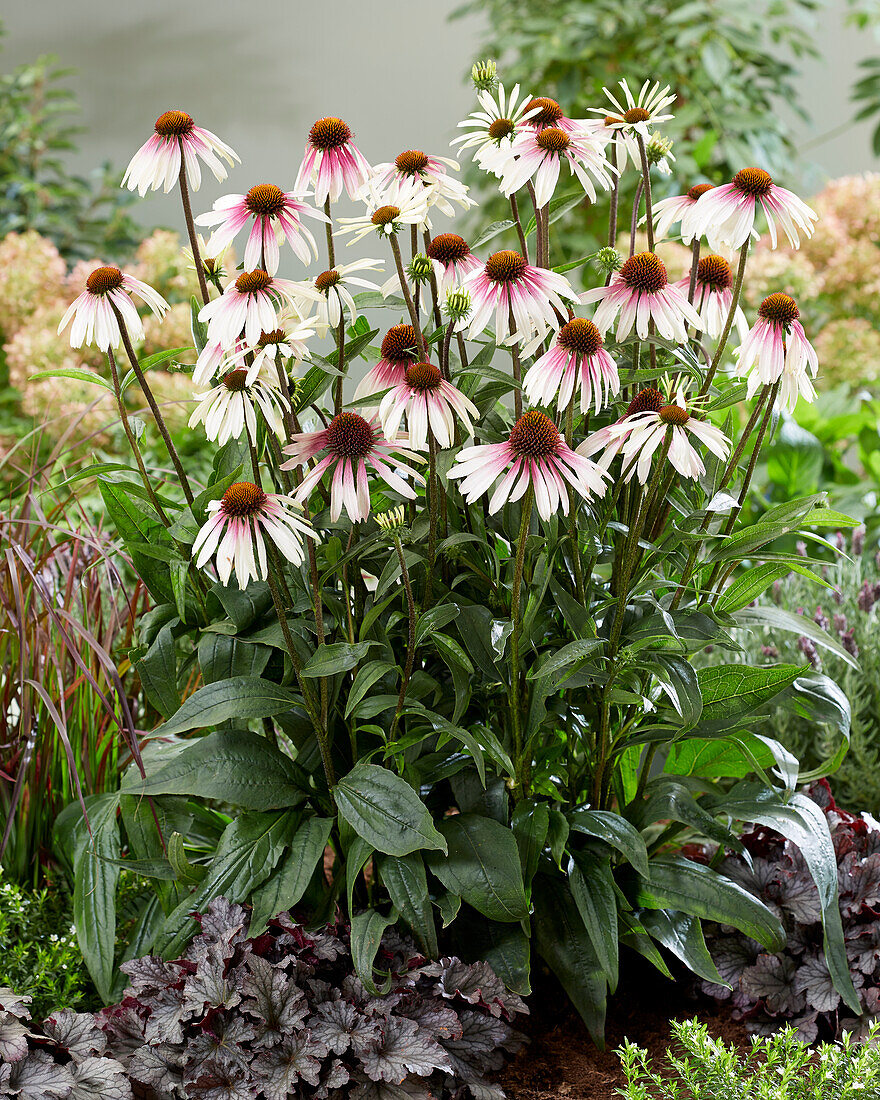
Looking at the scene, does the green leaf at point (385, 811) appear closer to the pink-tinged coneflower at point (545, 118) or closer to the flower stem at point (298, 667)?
the flower stem at point (298, 667)

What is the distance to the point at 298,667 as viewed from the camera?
1.04 m

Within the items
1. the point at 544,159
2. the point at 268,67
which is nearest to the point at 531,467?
the point at 544,159

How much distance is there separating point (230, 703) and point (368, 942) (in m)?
0.29

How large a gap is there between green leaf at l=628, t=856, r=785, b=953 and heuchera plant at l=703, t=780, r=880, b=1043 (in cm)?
6

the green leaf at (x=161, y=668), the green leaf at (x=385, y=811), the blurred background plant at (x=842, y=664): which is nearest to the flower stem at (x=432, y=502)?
the green leaf at (x=385, y=811)

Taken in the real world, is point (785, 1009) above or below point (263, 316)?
below

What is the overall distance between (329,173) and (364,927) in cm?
79

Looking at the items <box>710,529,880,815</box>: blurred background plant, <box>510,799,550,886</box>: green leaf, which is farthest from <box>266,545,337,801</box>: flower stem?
<box>710,529,880,815</box>: blurred background plant

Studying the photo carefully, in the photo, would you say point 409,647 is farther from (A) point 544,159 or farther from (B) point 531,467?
(A) point 544,159

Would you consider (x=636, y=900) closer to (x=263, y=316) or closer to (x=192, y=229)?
(x=263, y=316)

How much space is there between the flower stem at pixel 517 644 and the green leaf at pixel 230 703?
0.78ft

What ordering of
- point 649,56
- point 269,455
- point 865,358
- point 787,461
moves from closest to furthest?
point 269,455
point 787,461
point 865,358
point 649,56

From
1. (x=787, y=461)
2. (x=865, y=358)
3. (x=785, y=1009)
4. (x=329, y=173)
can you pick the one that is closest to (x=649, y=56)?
(x=865, y=358)

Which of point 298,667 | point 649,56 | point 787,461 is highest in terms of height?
point 649,56
